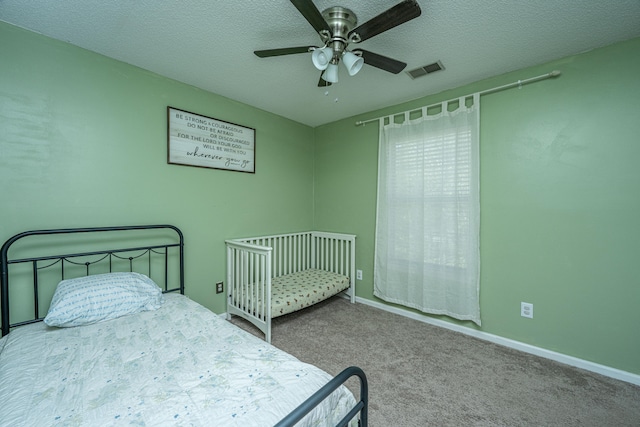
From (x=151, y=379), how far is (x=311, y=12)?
1.74 m

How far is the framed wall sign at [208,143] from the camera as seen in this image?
7.36ft

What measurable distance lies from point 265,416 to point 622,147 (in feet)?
8.81

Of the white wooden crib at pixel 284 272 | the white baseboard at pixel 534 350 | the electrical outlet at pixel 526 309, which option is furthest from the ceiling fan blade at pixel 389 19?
the white baseboard at pixel 534 350

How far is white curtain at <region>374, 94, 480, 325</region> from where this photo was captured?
2.29 metres

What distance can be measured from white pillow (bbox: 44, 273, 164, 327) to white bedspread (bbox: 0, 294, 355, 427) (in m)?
0.07

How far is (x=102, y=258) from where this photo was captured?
74.4 inches

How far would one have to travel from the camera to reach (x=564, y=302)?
1932 millimetres

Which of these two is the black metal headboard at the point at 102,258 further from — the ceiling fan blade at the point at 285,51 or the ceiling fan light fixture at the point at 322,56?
the ceiling fan light fixture at the point at 322,56

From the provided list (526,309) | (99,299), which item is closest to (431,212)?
(526,309)

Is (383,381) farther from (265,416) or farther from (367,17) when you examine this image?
(367,17)

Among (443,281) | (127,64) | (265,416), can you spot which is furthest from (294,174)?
(265,416)

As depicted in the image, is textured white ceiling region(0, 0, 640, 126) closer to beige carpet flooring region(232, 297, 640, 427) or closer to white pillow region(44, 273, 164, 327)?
white pillow region(44, 273, 164, 327)

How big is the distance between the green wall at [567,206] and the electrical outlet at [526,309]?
32mm

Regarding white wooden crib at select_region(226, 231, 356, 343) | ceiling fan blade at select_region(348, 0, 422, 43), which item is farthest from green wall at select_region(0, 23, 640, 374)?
ceiling fan blade at select_region(348, 0, 422, 43)
